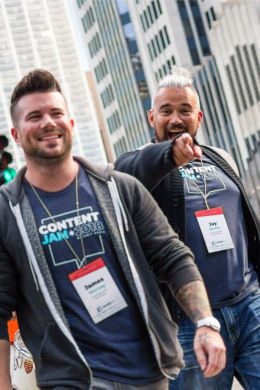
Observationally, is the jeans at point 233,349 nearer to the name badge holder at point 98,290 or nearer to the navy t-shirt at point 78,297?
the navy t-shirt at point 78,297

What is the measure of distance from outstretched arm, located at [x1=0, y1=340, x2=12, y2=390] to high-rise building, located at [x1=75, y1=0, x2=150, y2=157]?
7917 centimetres

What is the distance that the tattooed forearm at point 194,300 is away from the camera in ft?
9.96

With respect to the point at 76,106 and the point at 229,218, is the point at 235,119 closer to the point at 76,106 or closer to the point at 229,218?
the point at 229,218

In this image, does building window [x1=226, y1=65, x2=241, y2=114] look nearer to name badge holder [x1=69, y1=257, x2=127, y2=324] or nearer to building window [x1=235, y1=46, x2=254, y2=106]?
building window [x1=235, y1=46, x2=254, y2=106]

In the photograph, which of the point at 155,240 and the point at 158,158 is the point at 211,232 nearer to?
the point at 158,158

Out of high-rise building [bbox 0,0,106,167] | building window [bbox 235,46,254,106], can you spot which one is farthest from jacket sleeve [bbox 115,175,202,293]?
high-rise building [bbox 0,0,106,167]

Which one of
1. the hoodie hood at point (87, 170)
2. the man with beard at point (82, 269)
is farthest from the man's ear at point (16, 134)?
the hoodie hood at point (87, 170)

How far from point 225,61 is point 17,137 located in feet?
219

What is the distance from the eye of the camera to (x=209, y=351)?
2.88m

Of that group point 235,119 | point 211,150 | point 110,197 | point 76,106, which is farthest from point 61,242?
point 76,106

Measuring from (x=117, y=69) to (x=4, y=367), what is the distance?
86519mm

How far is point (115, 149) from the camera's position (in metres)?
92.6

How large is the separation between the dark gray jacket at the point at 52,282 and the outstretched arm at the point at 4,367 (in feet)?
0.13

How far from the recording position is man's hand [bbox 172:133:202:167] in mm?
3158
